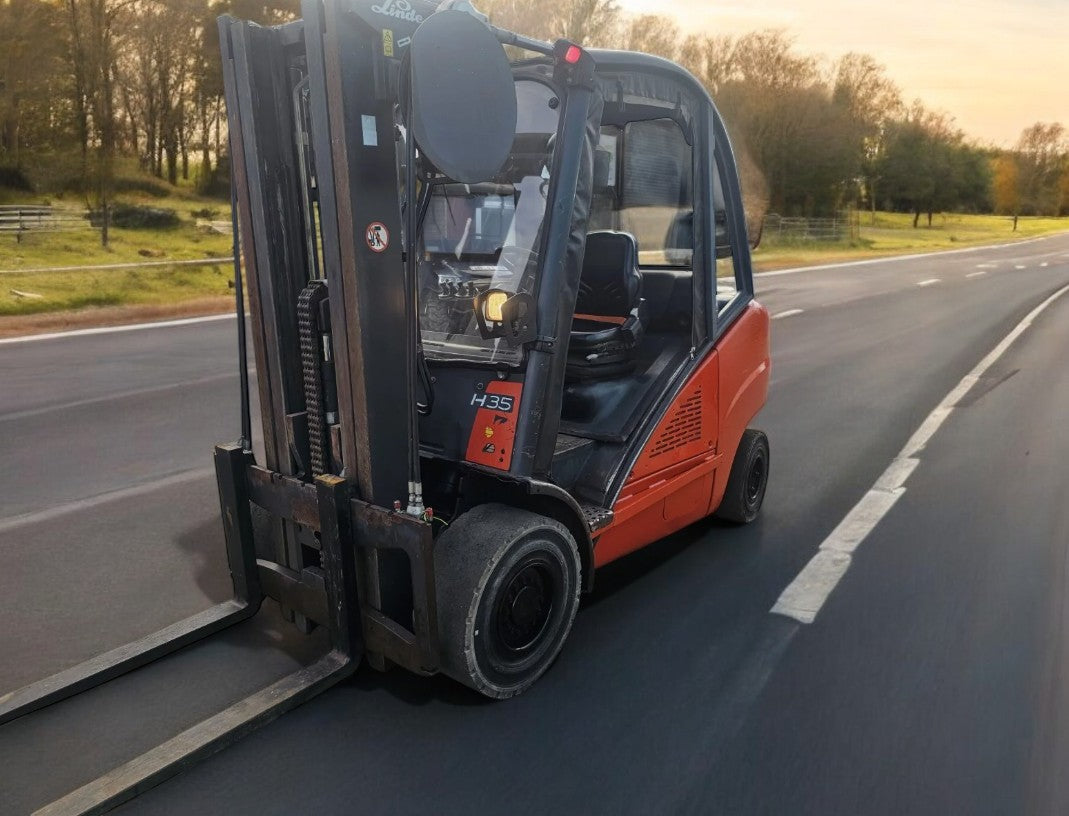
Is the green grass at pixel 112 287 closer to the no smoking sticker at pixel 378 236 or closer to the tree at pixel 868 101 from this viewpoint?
the no smoking sticker at pixel 378 236

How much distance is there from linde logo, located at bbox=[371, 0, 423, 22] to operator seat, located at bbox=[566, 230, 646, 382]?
1.61 m

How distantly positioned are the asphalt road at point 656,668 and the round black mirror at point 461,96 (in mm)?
2032

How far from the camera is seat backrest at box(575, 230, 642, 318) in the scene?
4598 mm

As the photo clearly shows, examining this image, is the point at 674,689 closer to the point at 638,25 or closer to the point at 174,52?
the point at 174,52

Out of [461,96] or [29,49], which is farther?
[29,49]

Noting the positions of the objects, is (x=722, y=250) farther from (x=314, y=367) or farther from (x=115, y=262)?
(x=115, y=262)

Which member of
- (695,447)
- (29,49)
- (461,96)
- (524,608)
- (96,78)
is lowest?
(524,608)

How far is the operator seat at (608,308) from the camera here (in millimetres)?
4559

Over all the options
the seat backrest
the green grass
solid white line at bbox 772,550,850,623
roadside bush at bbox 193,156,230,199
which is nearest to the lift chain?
the seat backrest

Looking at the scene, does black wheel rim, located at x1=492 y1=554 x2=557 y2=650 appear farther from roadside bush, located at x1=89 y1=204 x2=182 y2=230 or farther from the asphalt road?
roadside bush, located at x1=89 y1=204 x2=182 y2=230

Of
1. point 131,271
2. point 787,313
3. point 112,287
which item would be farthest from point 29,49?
point 787,313

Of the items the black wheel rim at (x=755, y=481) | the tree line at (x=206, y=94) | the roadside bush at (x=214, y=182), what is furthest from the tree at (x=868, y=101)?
the black wheel rim at (x=755, y=481)

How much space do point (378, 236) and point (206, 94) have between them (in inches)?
1451

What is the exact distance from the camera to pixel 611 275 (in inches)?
183
